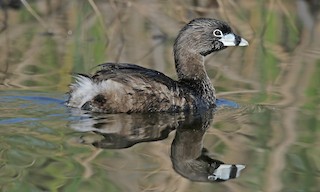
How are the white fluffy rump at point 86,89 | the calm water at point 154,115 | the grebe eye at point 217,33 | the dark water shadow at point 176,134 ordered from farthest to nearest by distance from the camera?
the grebe eye at point 217,33 → the white fluffy rump at point 86,89 → the dark water shadow at point 176,134 → the calm water at point 154,115

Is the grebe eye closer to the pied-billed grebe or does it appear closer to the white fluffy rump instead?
the pied-billed grebe

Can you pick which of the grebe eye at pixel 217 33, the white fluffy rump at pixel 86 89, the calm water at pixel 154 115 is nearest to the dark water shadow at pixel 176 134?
the calm water at pixel 154 115

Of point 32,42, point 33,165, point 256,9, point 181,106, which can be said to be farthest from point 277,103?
point 256,9

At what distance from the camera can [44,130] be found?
6.59 meters

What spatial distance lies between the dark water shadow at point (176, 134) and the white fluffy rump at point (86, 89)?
Answer: 0.12 meters

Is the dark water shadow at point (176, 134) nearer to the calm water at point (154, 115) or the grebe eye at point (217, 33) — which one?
the calm water at point (154, 115)

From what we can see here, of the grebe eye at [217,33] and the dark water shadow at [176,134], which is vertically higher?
the grebe eye at [217,33]

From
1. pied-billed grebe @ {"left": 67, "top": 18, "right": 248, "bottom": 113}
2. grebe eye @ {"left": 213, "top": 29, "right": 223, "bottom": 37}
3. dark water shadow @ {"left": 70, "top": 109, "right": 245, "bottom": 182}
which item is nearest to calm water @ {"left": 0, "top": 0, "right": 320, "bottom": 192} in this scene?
dark water shadow @ {"left": 70, "top": 109, "right": 245, "bottom": 182}

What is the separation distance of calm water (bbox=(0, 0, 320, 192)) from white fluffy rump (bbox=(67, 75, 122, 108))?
0.49 feet

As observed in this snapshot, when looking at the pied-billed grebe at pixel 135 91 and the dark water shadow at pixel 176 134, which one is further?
the pied-billed grebe at pixel 135 91

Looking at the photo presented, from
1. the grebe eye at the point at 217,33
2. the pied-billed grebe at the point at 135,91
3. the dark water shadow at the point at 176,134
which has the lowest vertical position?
the dark water shadow at the point at 176,134

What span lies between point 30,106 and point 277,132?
6.41 ft

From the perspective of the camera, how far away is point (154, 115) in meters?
7.36

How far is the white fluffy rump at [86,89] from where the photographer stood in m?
7.20
